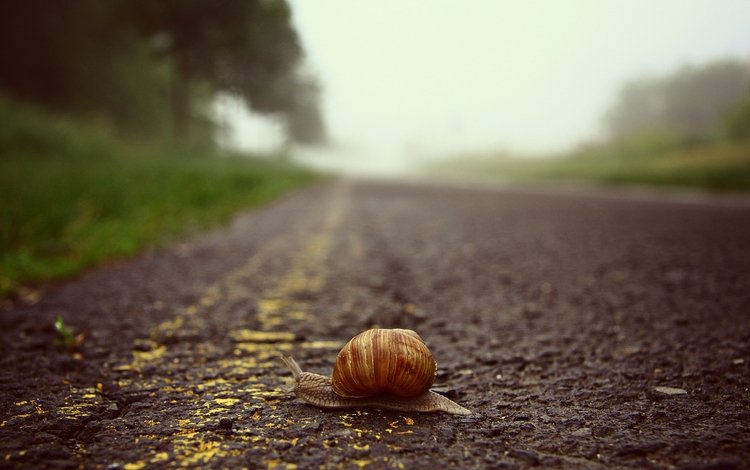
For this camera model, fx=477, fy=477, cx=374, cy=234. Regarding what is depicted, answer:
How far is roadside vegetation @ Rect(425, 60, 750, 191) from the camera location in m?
14.9

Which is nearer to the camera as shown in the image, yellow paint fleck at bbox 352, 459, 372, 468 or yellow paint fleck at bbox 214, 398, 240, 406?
yellow paint fleck at bbox 352, 459, 372, 468

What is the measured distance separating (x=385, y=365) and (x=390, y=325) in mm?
776

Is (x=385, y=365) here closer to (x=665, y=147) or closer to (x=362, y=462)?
(x=362, y=462)

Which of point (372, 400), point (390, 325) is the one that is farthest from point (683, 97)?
point (372, 400)

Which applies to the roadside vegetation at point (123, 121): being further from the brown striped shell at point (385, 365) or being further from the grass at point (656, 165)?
the grass at point (656, 165)

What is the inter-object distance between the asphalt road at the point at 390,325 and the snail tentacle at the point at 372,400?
3cm

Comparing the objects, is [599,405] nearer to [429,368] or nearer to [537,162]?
[429,368]

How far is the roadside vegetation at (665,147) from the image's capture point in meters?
14.9

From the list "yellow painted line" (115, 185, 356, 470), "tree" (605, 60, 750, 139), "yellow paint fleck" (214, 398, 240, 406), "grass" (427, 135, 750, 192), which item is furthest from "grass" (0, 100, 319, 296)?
"tree" (605, 60, 750, 139)

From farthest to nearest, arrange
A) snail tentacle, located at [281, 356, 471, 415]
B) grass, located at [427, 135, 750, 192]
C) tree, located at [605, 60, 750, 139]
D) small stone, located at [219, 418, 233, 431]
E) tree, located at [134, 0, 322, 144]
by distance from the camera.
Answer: tree, located at [605, 60, 750, 139], tree, located at [134, 0, 322, 144], grass, located at [427, 135, 750, 192], snail tentacle, located at [281, 356, 471, 415], small stone, located at [219, 418, 233, 431]

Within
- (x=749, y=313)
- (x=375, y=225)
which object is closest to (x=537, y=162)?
(x=375, y=225)

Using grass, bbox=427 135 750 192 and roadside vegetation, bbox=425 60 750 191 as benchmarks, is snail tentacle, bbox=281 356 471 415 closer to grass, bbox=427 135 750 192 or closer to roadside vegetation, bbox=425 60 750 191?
grass, bbox=427 135 750 192

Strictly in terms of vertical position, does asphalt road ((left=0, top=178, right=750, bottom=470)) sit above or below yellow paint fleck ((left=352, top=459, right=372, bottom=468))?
above

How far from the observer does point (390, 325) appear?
2062mm
